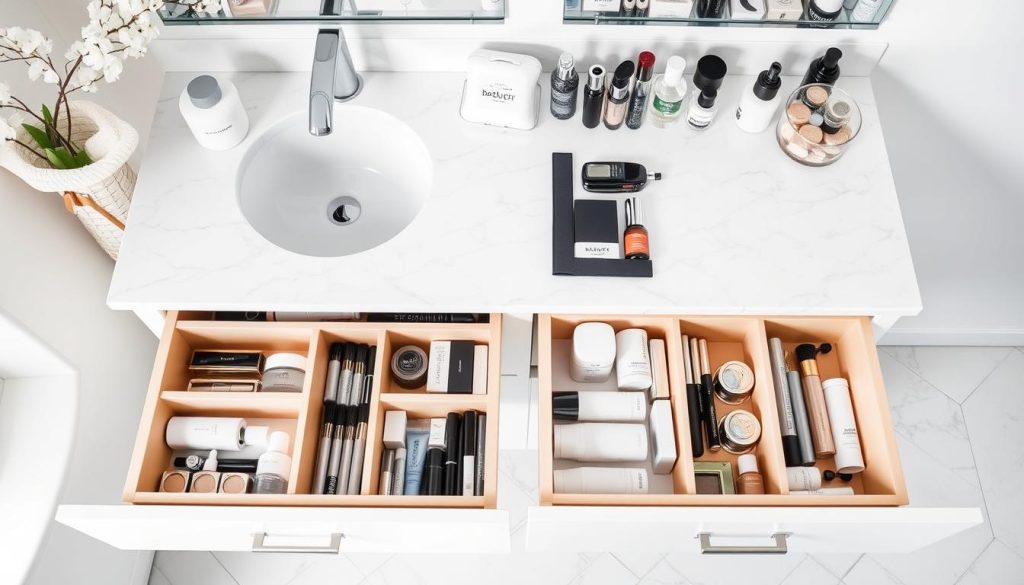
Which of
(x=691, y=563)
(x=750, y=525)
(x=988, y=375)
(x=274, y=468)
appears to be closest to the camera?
(x=750, y=525)

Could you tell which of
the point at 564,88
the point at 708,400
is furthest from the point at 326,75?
the point at 708,400

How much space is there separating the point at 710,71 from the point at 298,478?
3.07 feet

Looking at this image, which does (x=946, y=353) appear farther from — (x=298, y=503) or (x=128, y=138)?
(x=128, y=138)

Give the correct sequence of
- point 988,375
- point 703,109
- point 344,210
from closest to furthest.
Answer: point 703,109 < point 344,210 < point 988,375

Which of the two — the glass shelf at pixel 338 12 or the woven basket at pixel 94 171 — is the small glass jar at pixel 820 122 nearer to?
the glass shelf at pixel 338 12

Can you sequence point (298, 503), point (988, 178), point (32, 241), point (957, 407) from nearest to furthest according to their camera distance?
point (298, 503), point (32, 241), point (988, 178), point (957, 407)

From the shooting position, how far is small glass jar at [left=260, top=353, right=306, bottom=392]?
117cm

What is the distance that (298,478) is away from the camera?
42.6 inches

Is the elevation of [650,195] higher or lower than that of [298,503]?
higher

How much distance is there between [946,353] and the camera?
2.08 m

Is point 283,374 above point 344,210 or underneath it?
underneath

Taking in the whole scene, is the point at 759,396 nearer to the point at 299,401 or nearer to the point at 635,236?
the point at 635,236

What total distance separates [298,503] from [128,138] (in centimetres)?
72

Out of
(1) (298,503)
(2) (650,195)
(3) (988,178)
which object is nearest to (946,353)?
(3) (988,178)
